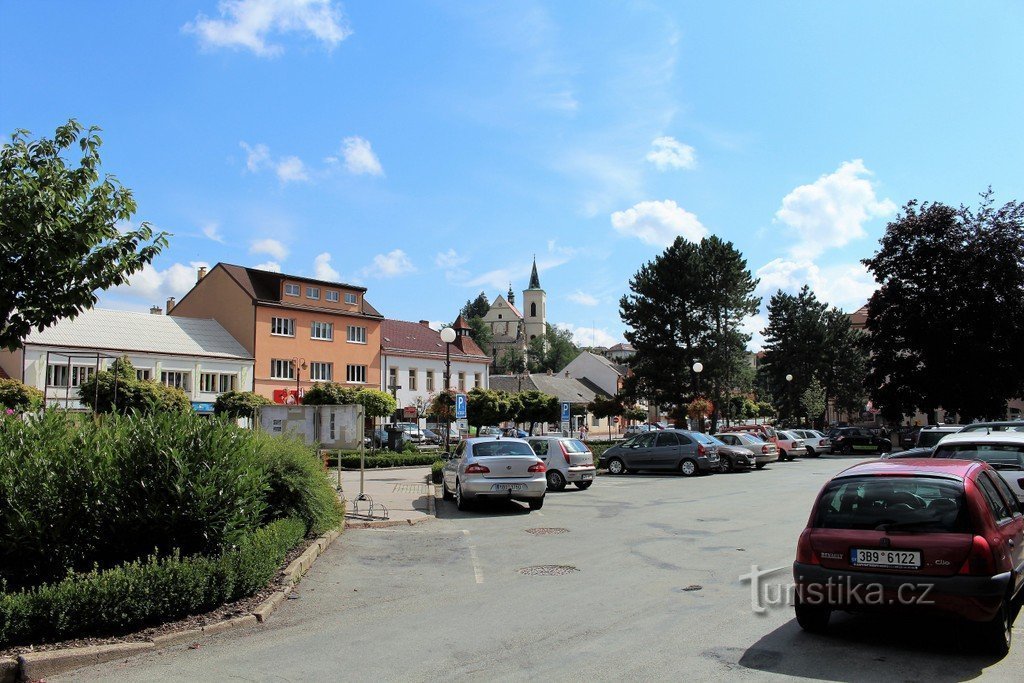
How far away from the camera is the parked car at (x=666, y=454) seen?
1086 inches

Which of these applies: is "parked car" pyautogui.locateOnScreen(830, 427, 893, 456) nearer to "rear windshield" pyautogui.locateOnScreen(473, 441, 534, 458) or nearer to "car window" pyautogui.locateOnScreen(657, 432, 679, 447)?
"car window" pyautogui.locateOnScreen(657, 432, 679, 447)

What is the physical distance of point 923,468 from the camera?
22.3ft

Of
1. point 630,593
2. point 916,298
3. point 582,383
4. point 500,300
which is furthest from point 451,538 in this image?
point 500,300

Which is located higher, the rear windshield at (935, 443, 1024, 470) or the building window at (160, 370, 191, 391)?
the building window at (160, 370, 191, 391)

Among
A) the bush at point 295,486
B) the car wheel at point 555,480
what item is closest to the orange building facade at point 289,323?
the car wheel at point 555,480

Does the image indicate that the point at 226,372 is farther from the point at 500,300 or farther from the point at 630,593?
the point at 500,300

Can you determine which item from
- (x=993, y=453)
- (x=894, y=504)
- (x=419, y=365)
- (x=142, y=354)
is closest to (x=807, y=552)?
(x=894, y=504)

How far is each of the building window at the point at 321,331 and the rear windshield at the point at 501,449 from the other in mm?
44208

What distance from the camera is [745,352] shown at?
54219 mm

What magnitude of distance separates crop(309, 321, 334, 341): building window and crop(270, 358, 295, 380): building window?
289cm

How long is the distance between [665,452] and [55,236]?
22.3 m

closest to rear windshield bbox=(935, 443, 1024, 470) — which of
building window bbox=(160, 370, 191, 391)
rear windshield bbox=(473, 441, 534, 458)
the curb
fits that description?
rear windshield bbox=(473, 441, 534, 458)

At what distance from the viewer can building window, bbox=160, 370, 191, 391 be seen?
49934 mm

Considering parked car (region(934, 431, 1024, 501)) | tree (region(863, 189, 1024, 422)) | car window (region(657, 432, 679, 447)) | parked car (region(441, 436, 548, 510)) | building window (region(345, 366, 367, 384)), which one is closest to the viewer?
parked car (region(934, 431, 1024, 501))
